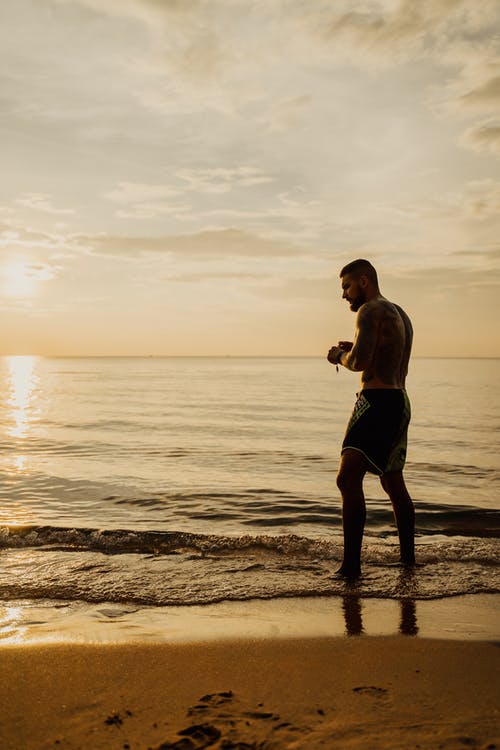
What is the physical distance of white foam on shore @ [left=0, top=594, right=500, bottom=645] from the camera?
379 cm

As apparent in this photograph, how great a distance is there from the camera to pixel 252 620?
414 cm

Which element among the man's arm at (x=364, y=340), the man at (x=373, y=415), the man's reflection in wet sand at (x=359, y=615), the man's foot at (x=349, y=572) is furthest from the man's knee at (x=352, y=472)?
the man's reflection in wet sand at (x=359, y=615)

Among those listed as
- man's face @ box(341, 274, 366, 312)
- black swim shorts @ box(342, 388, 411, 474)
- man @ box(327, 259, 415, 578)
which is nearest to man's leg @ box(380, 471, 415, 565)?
man @ box(327, 259, 415, 578)

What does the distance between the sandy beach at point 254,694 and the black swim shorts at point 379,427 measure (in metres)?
1.69

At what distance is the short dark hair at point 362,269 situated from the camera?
5.37 metres

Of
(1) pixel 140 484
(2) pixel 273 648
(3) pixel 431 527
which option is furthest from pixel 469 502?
(2) pixel 273 648

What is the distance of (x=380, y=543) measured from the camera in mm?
6738

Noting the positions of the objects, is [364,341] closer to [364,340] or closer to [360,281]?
[364,340]

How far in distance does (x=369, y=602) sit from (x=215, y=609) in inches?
43.3

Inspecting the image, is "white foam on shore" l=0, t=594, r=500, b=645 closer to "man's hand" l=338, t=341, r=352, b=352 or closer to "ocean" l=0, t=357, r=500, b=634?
"ocean" l=0, t=357, r=500, b=634

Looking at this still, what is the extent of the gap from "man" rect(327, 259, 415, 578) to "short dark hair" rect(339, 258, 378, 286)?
0.20 metres

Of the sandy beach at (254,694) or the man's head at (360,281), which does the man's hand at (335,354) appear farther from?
the sandy beach at (254,694)

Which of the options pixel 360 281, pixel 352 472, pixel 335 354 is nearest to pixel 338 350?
pixel 335 354

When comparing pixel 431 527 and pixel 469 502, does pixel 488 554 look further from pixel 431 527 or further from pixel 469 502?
pixel 469 502
